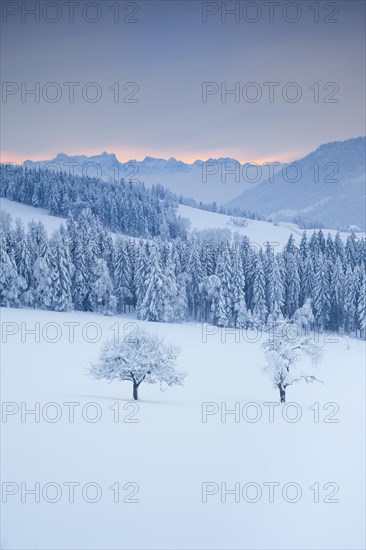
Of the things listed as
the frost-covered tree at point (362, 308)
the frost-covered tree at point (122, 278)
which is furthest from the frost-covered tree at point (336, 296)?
the frost-covered tree at point (122, 278)

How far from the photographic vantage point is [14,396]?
30.4 meters

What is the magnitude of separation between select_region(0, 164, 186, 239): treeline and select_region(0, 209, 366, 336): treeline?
5363 centimetres

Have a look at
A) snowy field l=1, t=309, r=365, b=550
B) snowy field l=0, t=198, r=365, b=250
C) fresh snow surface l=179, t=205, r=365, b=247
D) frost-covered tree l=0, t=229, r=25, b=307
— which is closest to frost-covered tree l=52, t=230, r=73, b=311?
frost-covered tree l=0, t=229, r=25, b=307

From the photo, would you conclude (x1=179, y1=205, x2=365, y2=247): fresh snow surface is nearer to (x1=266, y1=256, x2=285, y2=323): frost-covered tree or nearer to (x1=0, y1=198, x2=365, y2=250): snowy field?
(x1=0, y1=198, x2=365, y2=250): snowy field

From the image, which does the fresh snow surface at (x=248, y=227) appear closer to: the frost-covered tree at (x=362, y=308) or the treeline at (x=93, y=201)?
the treeline at (x=93, y=201)

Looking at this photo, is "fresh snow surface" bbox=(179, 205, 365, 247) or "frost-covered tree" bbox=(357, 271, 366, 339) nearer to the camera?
"frost-covered tree" bbox=(357, 271, 366, 339)

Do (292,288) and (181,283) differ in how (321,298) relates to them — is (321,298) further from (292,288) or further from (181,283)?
(181,283)

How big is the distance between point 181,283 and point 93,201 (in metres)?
77.0

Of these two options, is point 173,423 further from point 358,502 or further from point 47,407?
point 358,502

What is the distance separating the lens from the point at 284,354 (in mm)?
38312

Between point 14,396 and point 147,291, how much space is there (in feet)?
153

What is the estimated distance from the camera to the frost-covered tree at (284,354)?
37594mm

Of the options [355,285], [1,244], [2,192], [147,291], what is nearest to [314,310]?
[355,285]

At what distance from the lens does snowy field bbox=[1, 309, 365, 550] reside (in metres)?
18.0
